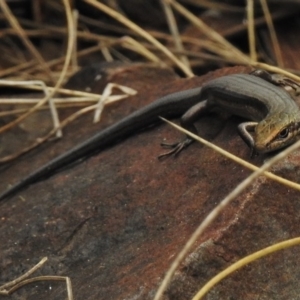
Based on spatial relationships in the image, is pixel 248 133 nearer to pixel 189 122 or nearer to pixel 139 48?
pixel 189 122

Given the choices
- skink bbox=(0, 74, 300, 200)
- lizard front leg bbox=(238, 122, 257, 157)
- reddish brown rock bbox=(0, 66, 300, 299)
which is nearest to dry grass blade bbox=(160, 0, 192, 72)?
reddish brown rock bbox=(0, 66, 300, 299)

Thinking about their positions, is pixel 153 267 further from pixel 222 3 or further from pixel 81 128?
pixel 222 3

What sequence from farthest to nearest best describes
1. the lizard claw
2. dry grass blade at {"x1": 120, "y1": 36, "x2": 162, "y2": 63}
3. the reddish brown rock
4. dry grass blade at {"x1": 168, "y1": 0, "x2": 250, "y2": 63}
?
dry grass blade at {"x1": 168, "y1": 0, "x2": 250, "y2": 63} → dry grass blade at {"x1": 120, "y1": 36, "x2": 162, "y2": 63} → the lizard claw → the reddish brown rock

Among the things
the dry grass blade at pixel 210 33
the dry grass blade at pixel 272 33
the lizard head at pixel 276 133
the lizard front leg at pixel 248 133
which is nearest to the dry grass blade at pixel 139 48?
the dry grass blade at pixel 210 33

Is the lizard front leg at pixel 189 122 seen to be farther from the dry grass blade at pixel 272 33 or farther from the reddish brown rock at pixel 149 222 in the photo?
the dry grass blade at pixel 272 33

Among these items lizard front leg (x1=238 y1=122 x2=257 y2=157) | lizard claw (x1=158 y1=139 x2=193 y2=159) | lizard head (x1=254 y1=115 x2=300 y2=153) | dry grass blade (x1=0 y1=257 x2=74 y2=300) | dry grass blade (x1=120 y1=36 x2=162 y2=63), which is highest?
lizard head (x1=254 y1=115 x2=300 y2=153)

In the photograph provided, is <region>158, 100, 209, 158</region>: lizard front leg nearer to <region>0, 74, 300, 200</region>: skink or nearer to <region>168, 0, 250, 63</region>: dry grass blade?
<region>0, 74, 300, 200</region>: skink

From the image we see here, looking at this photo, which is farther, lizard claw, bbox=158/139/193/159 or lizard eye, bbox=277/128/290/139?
lizard claw, bbox=158/139/193/159

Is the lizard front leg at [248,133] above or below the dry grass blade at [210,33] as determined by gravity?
above
